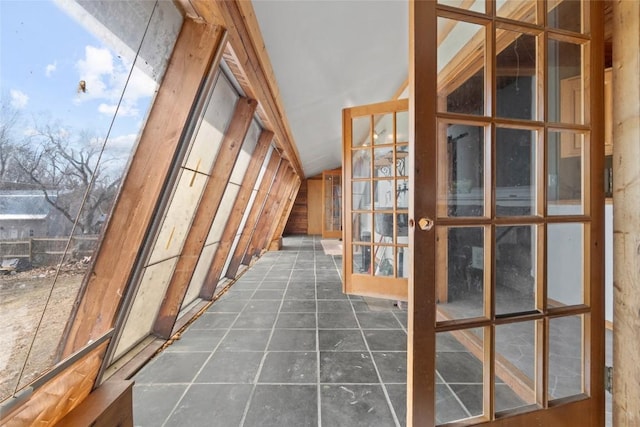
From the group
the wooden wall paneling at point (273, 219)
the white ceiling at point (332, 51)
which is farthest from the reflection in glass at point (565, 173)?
the wooden wall paneling at point (273, 219)

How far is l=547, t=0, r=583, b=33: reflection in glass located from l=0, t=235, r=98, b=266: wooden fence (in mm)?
1869

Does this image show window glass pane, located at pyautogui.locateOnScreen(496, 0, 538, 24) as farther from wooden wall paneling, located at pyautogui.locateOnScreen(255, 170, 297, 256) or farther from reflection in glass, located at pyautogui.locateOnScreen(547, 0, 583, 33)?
wooden wall paneling, located at pyautogui.locateOnScreen(255, 170, 297, 256)

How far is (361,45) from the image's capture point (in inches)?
75.9

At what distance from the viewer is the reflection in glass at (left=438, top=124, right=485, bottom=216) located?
112 cm

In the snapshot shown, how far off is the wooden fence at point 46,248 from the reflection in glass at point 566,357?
67.9 inches

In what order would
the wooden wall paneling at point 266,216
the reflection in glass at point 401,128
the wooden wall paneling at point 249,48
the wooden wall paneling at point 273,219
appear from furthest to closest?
the wooden wall paneling at point 273,219
the wooden wall paneling at point 266,216
the reflection in glass at point 401,128
the wooden wall paneling at point 249,48

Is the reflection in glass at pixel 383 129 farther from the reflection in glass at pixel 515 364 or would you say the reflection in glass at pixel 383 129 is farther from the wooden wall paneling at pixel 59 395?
the wooden wall paneling at pixel 59 395

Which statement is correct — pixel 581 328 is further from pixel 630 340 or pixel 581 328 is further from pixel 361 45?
pixel 361 45

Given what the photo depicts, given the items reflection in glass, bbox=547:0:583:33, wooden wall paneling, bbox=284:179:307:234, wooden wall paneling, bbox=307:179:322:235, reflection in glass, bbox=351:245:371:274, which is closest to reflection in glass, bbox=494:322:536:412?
reflection in glass, bbox=547:0:583:33

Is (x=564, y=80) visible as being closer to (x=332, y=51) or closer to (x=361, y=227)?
(x=332, y=51)

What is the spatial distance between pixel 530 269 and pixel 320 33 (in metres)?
1.74

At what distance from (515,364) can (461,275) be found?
441 millimetres

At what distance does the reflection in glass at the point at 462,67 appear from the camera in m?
1.09

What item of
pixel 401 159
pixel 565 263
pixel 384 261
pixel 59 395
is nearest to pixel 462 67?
pixel 401 159
